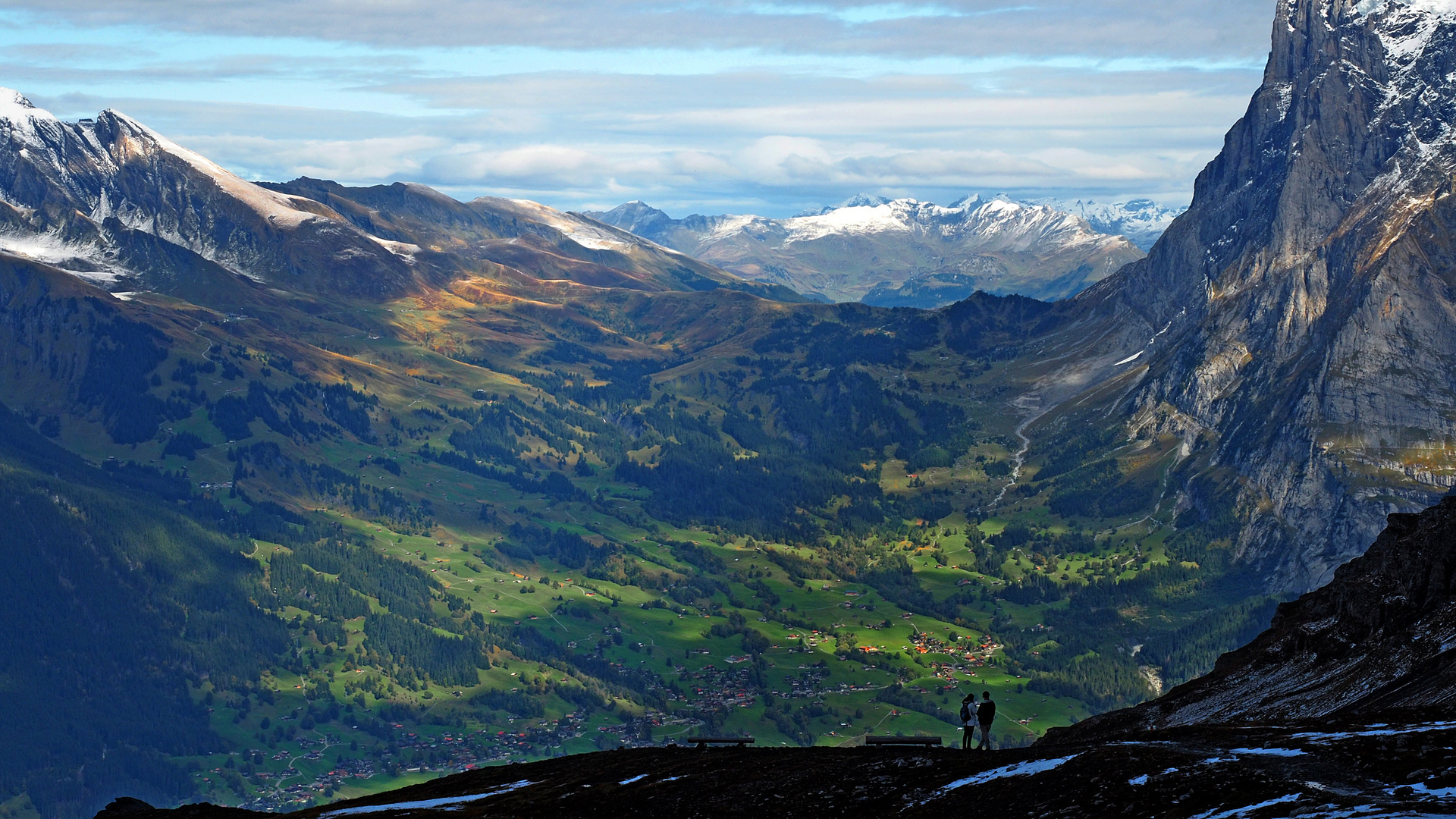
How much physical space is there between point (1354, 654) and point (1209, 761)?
164ft

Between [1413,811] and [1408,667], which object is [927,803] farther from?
[1408,667]

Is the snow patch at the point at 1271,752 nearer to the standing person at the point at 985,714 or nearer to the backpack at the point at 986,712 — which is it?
the standing person at the point at 985,714

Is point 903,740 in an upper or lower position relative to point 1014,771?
lower

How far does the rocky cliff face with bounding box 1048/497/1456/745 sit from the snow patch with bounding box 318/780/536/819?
40.6 meters

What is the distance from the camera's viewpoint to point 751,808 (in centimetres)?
7388

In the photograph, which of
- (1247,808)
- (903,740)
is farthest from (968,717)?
(1247,808)

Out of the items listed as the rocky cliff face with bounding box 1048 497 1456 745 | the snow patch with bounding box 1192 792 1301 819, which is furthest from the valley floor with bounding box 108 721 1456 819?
the rocky cliff face with bounding box 1048 497 1456 745

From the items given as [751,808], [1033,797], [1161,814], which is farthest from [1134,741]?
[751,808]

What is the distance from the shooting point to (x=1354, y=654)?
103 meters

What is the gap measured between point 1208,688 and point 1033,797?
57.7 metres

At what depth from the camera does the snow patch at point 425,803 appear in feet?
290

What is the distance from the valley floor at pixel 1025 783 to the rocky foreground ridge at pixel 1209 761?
0.17 metres

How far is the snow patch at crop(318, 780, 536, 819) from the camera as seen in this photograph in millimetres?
88312

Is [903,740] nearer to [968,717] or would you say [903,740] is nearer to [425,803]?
[968,717]
